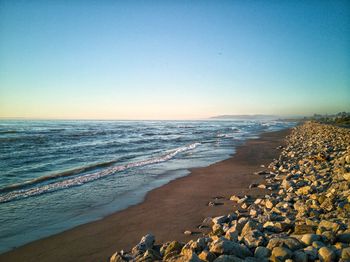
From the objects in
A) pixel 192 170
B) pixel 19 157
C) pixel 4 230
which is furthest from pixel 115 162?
pixel 4 230

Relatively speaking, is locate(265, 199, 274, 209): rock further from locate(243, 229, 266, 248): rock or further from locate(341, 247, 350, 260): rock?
locate(341, 247, 350, 260): rock

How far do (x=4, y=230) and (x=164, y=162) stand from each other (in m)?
8.72

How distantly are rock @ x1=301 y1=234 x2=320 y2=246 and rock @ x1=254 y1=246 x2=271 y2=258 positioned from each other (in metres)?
0.51

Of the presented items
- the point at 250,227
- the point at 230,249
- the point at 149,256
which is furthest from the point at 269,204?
the point at 149,256

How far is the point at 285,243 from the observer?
2.85m

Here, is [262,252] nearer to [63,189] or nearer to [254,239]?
[254,239]

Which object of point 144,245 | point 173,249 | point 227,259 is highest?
point 227,259

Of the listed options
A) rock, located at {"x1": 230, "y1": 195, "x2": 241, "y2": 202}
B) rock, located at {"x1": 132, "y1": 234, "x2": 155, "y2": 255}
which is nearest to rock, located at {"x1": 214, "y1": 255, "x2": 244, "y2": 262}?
rock, located at {"x1": 132, "y1": 234, "x2": 155, "y2": 255}

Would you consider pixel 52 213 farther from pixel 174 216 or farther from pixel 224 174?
pixel 224 174

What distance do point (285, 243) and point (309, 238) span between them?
0.33 metres

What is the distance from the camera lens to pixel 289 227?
351cm

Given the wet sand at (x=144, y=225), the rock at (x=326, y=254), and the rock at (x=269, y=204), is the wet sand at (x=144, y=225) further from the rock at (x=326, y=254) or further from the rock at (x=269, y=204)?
the rock at (x=326, y=254)

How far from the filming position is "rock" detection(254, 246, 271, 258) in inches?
108

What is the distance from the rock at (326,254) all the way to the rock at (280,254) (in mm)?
311
